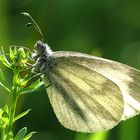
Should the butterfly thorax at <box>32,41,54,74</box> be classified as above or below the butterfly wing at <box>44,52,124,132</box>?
above

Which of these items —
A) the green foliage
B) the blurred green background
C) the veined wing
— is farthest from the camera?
the blurred green background

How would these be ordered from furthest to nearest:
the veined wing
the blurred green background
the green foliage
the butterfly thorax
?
the blurred green background < the veined wing < the butterfly thorax < the green foliage

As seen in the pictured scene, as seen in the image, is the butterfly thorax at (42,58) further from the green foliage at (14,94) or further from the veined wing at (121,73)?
the green foliage at (14,94)

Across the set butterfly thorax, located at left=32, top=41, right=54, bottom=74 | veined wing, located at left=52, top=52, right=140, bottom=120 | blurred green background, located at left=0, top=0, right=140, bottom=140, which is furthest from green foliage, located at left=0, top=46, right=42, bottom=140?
blurred green background, located at left=0, top=0, right=140, bottom=140

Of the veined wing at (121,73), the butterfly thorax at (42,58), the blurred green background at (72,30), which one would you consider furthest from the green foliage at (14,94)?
the blurred green background at (72,30)

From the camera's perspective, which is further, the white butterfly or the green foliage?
the white butterfly

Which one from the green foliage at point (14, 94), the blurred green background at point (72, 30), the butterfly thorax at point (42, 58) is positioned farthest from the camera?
the blurred green background at point (72, 30)

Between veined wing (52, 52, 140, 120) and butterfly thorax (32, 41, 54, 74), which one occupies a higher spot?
butterfly thorax (32, 41, 54, 74)

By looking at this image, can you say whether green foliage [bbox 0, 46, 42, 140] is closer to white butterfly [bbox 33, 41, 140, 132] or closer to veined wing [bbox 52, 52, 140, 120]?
white butterfly [bbox 33, 41, 140, 132]
